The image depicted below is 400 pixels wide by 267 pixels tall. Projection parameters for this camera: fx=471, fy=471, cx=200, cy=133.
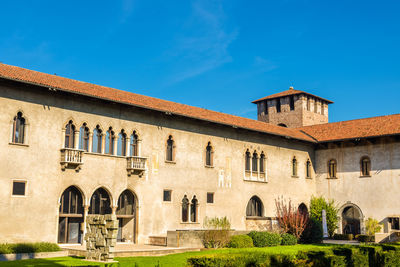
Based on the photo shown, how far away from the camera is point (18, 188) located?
75.0ft

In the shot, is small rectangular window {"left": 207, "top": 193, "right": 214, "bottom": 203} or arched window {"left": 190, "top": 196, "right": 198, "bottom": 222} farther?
small rectangular window {"left": 207, "top": 193, "right": 214, "bottom": 203}

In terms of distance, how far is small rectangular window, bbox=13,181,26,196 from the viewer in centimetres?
2277

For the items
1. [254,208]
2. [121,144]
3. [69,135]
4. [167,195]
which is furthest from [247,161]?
[69,135]

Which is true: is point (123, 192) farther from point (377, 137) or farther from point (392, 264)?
point (377, 137)

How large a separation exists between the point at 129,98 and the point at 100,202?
21.8 feet

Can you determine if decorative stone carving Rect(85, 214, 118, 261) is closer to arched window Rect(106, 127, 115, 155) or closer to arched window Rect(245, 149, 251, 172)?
arched window Rect(106, 127, 115, 155)

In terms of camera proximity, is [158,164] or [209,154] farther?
[209,154]

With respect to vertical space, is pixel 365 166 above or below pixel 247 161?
below

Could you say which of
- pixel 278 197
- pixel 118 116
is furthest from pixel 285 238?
pixel 118 116

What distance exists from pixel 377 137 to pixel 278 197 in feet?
28.8

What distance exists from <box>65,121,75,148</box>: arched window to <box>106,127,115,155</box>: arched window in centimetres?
210

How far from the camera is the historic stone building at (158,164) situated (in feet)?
76.7

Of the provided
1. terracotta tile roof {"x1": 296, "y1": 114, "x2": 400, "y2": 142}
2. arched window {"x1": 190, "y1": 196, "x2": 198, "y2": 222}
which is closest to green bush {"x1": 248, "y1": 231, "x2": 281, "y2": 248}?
arched window {"x1": 190, "y1": 196, "x2": 198, "y2": 222}

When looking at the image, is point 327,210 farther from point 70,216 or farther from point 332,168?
point 70,216
